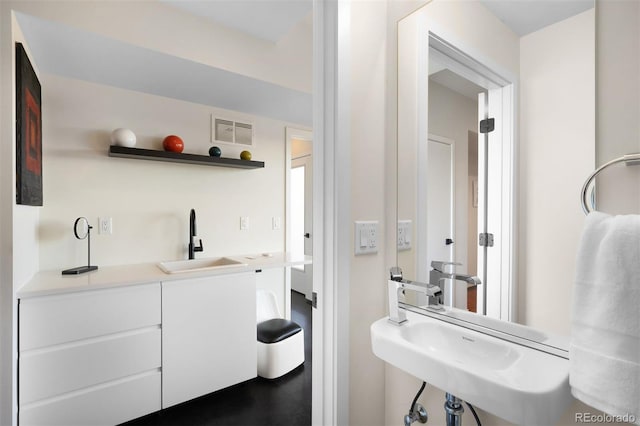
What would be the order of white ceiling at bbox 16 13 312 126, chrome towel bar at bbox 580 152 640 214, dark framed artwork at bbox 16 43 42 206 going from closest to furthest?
chrome towel bar at bbox 580 152 640 214 → dark framed artwork at bbox 16 43 42 206 → white ceiling at bbox 16 13 312 126

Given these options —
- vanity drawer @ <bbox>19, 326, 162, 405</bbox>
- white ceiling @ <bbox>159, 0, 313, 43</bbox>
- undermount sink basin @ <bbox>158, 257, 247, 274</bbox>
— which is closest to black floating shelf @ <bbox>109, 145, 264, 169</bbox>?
undermount sink basin @ <bbox>158, 257, 247, 274</bbox>

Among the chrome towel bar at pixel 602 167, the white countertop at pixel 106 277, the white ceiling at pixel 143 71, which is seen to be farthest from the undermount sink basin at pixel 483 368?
the white ceiling at pixel 143 71

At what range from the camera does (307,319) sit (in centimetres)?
343

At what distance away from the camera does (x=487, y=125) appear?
95cm

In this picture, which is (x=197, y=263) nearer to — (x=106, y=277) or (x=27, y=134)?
(x=106, y=277)

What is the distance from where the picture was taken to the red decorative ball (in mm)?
2199

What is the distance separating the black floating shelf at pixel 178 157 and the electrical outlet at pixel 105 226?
47 cm

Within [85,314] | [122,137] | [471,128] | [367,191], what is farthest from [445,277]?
[122,137]

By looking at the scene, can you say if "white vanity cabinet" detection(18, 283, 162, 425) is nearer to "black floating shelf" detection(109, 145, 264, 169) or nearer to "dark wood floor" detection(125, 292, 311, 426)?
"dark wood floor" detection(125, 292, 311, 426)

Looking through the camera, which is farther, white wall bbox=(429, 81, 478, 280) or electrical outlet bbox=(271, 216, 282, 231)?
electrical outlet bbox=(271, 216, 282, 231)

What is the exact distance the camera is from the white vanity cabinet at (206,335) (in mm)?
1755

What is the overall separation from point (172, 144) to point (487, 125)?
83.1 inches

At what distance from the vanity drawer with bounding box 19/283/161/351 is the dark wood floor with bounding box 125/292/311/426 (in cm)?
61

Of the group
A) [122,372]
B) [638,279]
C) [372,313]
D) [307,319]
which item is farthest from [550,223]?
[307,319]
